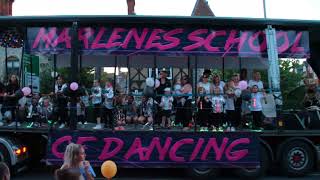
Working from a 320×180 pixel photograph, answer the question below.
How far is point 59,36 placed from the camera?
36.2 feet

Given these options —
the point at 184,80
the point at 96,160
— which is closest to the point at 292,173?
the point at 184,80

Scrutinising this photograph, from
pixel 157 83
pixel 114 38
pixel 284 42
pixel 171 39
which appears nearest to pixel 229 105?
pixel 157 83

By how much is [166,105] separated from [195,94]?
830 millimetres

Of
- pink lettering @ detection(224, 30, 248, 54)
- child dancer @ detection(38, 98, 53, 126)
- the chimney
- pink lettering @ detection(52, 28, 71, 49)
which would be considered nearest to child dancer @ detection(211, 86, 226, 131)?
pink lettering @ detection(224, 30, 248, 54)

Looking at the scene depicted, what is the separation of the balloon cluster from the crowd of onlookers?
86 cm

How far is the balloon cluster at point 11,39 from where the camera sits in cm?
1174

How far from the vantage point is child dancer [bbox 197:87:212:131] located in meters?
11.6

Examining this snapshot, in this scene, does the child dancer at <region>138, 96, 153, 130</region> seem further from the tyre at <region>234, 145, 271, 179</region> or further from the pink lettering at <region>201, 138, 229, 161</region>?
the tyre at <region>234, 145, 271, 179</region>

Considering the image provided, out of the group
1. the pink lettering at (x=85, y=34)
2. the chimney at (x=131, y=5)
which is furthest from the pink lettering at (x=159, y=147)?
the chimney at (x=131, y=5)

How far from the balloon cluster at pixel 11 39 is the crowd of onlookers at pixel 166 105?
0.86 meters

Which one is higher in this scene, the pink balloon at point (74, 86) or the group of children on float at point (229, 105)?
the pink balloon at point (74, 86)

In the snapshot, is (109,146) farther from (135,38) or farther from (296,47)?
(296,47)

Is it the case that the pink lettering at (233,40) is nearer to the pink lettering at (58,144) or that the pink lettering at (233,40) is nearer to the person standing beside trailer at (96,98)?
the person standing beside trailer at (96,98)

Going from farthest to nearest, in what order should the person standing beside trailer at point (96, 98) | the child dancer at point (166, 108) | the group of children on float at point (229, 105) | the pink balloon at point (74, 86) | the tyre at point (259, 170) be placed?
the person standing beside trailer at point (96, 98), the child dancer at point (166, 108), the group of children on float at point (229, 105), the tyre at point (259, 170), the pink balloon at point (74, 86)
